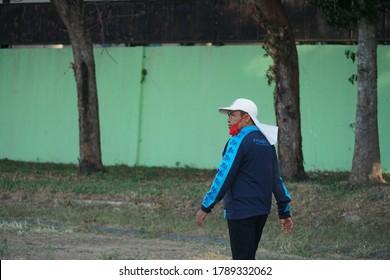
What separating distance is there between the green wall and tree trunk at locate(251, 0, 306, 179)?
2686 mm

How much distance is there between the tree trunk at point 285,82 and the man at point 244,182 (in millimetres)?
8794

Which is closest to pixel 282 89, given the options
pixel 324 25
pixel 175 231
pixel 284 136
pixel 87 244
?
pixel 284 136

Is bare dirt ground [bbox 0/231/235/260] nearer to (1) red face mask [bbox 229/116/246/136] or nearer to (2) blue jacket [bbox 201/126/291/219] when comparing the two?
(2) blue jacket [bbox 201/126/291/219]

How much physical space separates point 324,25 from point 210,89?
292 cm

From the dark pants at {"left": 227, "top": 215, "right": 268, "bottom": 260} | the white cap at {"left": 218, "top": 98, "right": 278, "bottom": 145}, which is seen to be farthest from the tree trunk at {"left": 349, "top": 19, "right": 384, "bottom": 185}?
the dark pants at {"left": 227, "top": 215, "right": 268, "bottom": 260}

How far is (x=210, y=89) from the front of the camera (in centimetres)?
1977

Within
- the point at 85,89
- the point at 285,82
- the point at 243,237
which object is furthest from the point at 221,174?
the point at 85,89

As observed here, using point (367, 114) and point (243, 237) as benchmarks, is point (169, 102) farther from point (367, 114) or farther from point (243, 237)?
point (243, 237)

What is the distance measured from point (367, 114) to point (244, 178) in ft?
25.3

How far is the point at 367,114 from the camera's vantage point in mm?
14477

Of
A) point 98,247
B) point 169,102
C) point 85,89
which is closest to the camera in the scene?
point 98,247

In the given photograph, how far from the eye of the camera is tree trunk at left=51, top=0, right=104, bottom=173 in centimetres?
1728

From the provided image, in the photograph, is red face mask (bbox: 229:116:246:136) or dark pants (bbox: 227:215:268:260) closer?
dark pants (bbox: 227:215:268:260)

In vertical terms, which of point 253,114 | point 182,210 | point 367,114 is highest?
point 253,114
